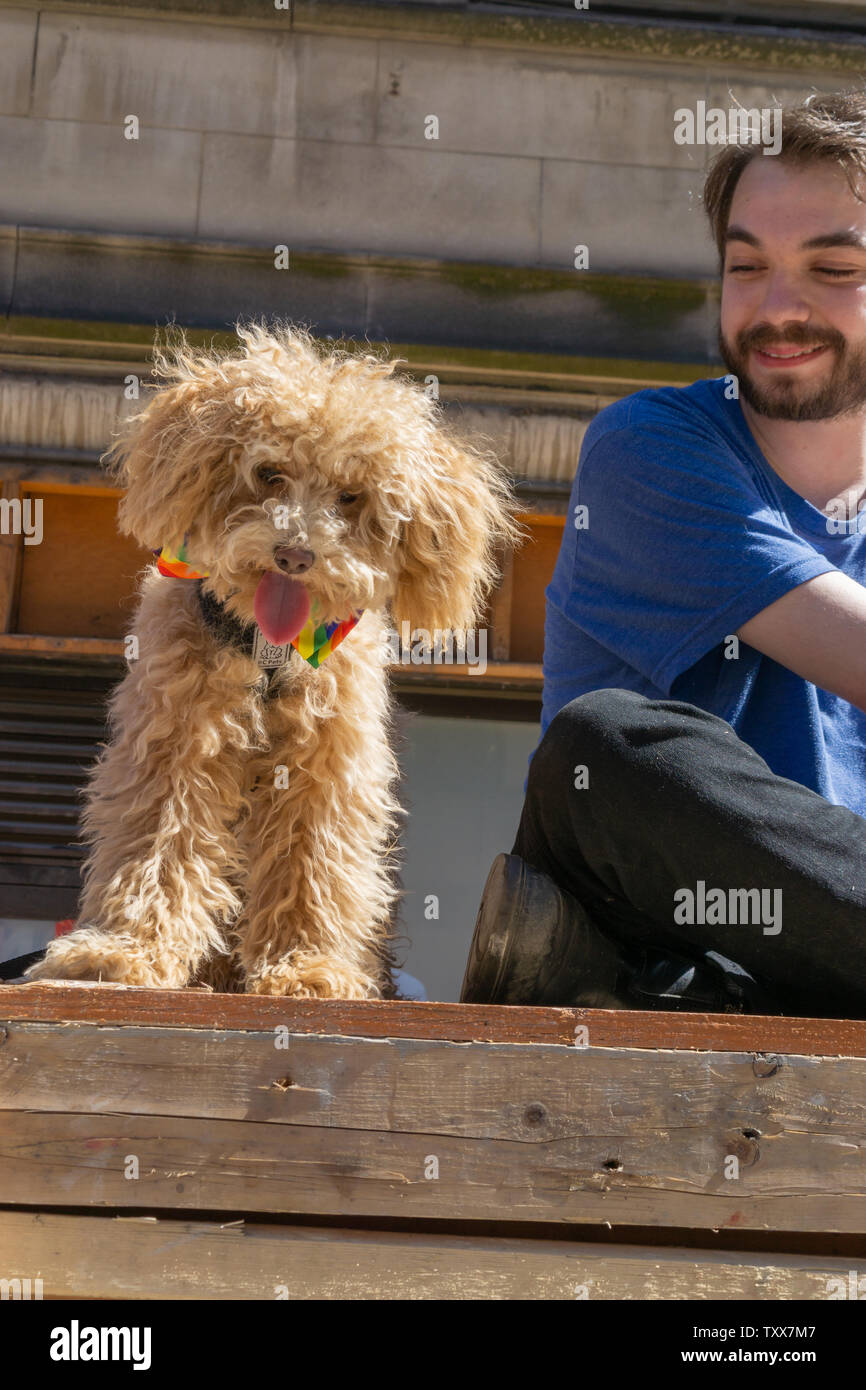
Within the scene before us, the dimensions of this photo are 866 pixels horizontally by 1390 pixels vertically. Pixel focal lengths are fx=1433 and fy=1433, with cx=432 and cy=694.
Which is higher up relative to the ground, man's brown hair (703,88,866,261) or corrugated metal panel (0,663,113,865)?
man's brown hair (703,88,866,261)

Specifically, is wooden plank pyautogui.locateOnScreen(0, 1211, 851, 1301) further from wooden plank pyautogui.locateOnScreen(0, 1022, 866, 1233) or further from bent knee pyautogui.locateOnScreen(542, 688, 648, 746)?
bent knee pyautogui.locateOnScreen(542, 688, 648, 746)

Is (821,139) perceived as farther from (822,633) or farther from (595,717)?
(595,717)

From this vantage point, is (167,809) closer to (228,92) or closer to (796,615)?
(796,615)

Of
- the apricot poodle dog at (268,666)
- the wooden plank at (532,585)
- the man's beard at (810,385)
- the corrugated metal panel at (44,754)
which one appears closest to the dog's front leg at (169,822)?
the apricot poodle dog at (268,666)

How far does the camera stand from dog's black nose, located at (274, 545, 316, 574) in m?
2.66

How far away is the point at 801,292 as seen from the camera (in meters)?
2.77

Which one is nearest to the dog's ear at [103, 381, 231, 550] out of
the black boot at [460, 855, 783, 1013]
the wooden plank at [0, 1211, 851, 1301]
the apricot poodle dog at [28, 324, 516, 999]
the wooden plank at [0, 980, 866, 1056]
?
the apricot poodle dog at [28, 324, 516, 999]

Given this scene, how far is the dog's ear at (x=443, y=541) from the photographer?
9.62ft

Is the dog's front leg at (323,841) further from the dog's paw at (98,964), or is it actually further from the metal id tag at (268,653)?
the dog's paw at (98,964)

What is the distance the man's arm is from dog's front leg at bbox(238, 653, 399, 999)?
0.87 metres

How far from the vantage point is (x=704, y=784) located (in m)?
2.22

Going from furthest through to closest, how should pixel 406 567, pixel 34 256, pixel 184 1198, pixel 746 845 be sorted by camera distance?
pixel 34 256
pixel 406 567
pixel 746 845
pixel 184 1198

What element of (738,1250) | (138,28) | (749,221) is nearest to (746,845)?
(738,1250)

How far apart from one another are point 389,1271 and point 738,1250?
19.6 inches
